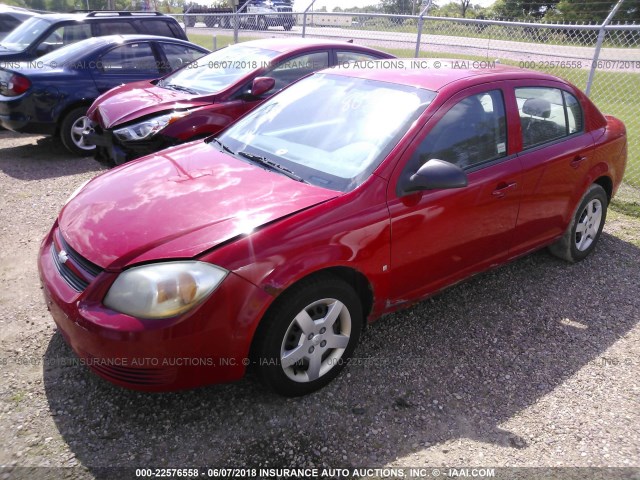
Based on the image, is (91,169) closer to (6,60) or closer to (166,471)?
(6,60)

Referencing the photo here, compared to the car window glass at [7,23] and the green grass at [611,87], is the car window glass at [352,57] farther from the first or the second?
the car window glass at [7,23]

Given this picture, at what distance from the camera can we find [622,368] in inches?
125

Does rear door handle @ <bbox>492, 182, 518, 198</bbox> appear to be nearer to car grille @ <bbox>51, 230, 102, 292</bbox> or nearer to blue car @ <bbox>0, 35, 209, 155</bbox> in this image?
car grille @ <bbox>51, 230, 102, 292</bbox>

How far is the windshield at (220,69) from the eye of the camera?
5.71 metres

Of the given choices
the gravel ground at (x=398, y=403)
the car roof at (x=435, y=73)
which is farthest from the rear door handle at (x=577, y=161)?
the gravel ground at (x=398, y=403)

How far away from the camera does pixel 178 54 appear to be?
7785 mm

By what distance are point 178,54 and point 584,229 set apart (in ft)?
20.3

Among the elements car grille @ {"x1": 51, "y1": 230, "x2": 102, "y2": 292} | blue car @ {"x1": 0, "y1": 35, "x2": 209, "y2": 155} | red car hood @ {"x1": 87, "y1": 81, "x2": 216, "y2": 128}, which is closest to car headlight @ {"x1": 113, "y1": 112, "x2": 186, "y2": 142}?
red car hood @ {"x1": 87, "y1": 81, "x2": 216, "y2": 128}

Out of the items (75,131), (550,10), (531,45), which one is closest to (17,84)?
(75,131)

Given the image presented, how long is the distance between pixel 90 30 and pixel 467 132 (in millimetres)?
7443

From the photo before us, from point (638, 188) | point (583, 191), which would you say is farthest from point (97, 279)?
point (638, 188)

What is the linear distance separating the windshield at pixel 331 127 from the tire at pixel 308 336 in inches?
23.3

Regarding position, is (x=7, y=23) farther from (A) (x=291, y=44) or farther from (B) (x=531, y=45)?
(B) (x=531, y=45)

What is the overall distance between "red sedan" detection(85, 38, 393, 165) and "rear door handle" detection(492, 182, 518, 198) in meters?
2.71
